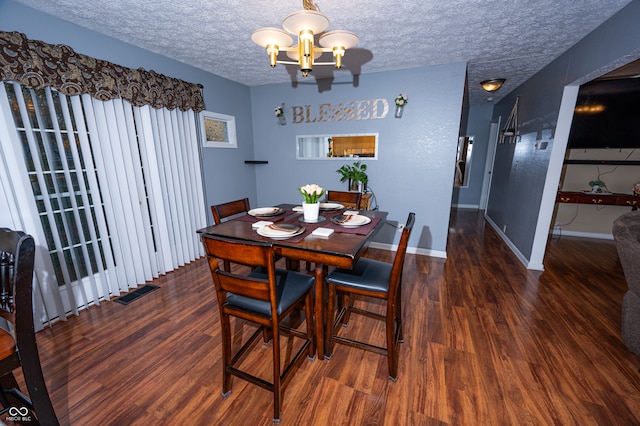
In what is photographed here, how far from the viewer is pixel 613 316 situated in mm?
2203

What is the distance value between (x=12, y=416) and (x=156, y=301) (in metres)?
1.34

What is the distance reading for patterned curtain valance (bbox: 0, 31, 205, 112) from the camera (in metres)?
1.75

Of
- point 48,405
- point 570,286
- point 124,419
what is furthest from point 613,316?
point 48,405

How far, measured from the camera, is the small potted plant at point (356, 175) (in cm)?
363

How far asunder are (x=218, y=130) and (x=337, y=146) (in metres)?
1.79

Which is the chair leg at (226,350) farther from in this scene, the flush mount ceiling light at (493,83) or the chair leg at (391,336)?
the flush mount ceiling light at (493,83)

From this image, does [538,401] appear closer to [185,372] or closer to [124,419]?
[185,372]

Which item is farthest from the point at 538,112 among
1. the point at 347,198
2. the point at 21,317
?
Result: the point at 21,317

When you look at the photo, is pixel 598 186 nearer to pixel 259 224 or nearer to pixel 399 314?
pixel 399 314

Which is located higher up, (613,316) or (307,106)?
(307,106)

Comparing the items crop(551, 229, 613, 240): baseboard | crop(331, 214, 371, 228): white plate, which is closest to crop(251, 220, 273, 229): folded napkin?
crop(331, 214, 371, 228): white plate

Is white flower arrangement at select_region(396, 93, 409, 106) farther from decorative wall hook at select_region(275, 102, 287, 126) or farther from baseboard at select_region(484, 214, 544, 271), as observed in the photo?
baseboard at select_region(484, 214, 544, 271)

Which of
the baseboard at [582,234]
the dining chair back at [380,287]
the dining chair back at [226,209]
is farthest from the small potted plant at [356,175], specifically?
the baseboard at [582,234]

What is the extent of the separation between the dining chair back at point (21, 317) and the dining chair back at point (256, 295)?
2.03 feet
